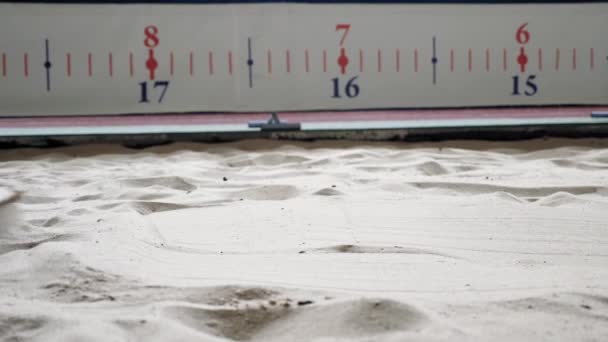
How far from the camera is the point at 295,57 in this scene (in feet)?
9.91

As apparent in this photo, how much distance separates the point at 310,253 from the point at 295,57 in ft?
6.31

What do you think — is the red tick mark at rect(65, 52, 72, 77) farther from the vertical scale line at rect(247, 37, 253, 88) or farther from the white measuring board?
the vertical scale line at rect(247, 37, 253, 88)

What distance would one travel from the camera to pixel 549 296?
0.93m

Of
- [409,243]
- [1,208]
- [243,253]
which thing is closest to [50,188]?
[1,208]

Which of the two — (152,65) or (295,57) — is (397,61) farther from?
(152,65)

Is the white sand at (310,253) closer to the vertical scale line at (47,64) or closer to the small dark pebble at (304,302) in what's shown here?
the small dark pebble at (304,302)

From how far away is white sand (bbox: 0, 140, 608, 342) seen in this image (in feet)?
2.85

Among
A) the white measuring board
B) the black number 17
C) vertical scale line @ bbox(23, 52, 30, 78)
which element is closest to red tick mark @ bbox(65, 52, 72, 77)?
the white measuring board

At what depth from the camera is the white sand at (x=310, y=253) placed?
0.87 metres

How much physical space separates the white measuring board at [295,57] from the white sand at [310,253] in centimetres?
82

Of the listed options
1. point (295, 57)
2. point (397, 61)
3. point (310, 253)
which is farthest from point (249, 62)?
point (310, 253)

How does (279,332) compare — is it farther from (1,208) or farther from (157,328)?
(1,208)

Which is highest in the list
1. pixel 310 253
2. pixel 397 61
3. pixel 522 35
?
pixel 522 35

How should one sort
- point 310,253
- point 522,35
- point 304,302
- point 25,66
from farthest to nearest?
point 522,35 → point 25,66 → point 310,253 → point 304,302
